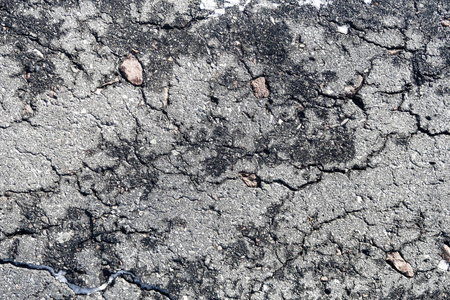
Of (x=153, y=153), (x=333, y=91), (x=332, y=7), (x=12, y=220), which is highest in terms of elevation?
(x=332, y=7)

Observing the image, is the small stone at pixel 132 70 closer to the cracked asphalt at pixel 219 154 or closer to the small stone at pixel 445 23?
the cracked asphalt at pixel 219 154

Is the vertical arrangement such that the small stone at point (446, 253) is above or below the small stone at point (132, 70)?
below

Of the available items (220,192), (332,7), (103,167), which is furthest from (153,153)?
(332,7)

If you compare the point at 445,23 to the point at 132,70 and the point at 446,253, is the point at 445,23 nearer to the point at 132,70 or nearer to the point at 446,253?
the point at 446,253

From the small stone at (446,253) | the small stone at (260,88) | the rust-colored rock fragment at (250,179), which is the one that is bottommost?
the small stone at (446,253)

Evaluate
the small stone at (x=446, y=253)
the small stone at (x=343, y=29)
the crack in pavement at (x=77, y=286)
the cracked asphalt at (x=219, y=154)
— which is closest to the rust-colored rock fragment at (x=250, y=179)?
the cracked asphalt at (x=219, y=154)

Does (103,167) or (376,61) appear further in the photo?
(376,61)

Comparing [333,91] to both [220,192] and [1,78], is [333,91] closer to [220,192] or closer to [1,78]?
[220,192]
